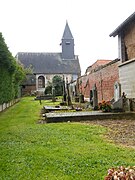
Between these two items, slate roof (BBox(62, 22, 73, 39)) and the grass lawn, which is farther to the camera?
slate roof (BBox(62, 22, 73, 39))

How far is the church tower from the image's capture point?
194ft

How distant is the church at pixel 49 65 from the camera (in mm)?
53906

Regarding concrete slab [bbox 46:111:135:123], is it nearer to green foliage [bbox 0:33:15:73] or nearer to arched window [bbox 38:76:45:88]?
green foliage [bbox 0:33:15:73]

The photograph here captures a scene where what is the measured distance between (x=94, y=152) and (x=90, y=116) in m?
5.73

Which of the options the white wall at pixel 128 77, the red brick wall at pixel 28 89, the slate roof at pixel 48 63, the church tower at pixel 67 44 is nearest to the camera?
the white wall at pixel 128 77

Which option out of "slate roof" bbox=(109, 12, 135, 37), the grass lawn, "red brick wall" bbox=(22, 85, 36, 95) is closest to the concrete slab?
the grass lawn

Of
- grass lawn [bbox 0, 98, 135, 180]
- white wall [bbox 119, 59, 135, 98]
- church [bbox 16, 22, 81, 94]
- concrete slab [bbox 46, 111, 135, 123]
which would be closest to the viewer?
grass lawn [bbox 0, 98, 135, 180]

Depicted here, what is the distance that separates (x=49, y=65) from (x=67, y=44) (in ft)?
24.5

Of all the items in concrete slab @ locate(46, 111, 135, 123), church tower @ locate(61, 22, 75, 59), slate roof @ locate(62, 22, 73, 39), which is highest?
slate roof @ locate(62, 22, 73, 39)

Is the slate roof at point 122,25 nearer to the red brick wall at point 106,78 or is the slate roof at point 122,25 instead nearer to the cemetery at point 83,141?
the cemetery at point 83,141

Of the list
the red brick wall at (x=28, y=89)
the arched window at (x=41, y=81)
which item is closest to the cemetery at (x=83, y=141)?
the red brick wall at (x=28, y=89)

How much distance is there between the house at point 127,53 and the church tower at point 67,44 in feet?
147

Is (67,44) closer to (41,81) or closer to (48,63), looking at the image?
(48,63)

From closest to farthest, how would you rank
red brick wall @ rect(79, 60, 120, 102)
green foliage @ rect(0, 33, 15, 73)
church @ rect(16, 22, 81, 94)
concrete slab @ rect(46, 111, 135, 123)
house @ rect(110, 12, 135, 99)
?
concrete slab @ rect(46, 111, 135, 123) < house @ rect(110, 12, 135, 99) < green foliage @ rect(0, 33, 15, 73) < red brick wall @ rect(79, 60, 120, 102) < church @ rect(16, 22, 81, 94)
